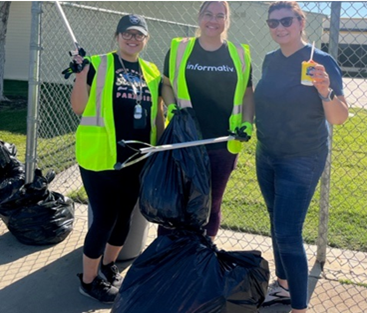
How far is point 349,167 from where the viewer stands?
237 inches

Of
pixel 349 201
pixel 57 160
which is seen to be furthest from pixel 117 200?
pixel 57 160

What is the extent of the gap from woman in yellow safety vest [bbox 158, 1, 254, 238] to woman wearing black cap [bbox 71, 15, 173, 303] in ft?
0.59

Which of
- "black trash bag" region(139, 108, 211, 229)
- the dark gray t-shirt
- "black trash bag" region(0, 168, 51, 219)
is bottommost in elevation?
"black trash bag" region(0, 168, 51, 219)

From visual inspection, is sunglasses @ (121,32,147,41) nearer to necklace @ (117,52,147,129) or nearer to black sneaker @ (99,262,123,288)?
necklace @ (117,52,147,129)

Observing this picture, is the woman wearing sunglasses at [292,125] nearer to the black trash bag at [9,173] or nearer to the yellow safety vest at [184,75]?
the yellow safety vest at [184,75]

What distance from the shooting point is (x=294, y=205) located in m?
2.37

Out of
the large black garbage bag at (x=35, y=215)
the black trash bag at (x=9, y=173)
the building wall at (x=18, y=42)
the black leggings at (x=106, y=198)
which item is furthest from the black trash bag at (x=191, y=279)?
the building wall at (x=18, y=42)

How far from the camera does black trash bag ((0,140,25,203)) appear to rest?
3.56 metres

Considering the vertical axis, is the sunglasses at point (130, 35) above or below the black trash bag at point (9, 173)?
above

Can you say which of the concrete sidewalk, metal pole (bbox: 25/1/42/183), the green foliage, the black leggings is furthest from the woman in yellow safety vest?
the green foliage

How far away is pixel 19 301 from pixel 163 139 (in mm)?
1439

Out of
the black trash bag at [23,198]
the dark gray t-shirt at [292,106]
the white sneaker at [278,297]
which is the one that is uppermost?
the dark gray t-shirt at [292,106]

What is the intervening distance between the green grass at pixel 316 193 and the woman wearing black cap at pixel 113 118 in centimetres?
165

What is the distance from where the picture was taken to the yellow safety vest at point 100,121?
2.54 metres
